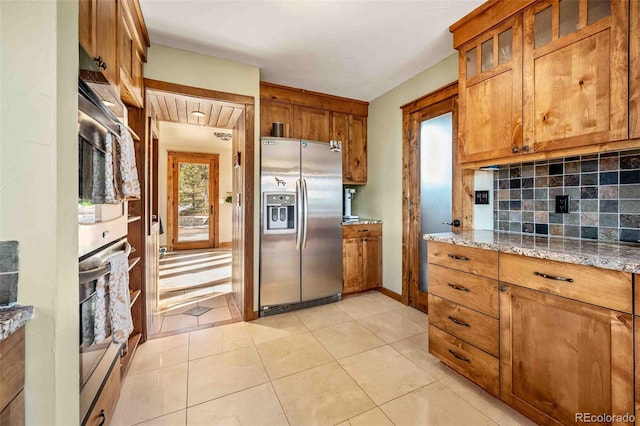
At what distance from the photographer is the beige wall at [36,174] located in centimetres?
71

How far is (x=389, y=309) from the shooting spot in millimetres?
3041

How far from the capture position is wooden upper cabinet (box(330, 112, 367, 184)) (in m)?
3.64

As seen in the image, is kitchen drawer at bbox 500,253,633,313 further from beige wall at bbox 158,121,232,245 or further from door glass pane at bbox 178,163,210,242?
door glass pane at bbox 178,163,210,242

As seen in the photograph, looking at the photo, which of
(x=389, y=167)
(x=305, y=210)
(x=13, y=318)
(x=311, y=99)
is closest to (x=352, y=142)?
(x=389, y=167)

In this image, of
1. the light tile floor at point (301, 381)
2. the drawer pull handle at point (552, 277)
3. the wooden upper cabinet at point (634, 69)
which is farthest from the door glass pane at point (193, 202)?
the wooden upper cabinet at point (634, 69)

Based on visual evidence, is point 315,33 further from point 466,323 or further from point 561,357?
point 561,357

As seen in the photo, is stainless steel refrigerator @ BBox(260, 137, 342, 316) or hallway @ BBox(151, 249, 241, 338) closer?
hallway @ BBox(151, 249, 241, 338)

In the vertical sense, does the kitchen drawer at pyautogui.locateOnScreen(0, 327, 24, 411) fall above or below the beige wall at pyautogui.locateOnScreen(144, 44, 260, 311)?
below

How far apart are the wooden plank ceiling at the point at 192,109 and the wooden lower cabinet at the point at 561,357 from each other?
282 cm

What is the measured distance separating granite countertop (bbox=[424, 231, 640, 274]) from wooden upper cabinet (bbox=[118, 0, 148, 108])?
243cm

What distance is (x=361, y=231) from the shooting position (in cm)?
347

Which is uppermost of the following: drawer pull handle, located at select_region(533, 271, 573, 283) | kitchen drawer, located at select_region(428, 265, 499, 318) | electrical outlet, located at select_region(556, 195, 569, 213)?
electrical outlet, located at select_region(556, 195, 569, 213)

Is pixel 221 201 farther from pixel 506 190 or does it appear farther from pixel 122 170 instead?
pixel 506 190

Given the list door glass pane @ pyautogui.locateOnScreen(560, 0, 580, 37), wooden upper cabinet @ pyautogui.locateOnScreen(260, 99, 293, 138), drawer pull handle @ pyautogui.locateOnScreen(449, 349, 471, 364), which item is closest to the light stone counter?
wooden upper cabinet @ pyautogui.locateOnScreen(260, 99, 293, 138)
